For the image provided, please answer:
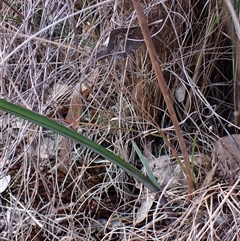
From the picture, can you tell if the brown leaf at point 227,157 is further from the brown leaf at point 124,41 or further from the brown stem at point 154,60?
the brown leaf at point 124,41

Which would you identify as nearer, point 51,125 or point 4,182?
point 51,125

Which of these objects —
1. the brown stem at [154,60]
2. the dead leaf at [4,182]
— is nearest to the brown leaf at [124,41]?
the brown stem at [154,60]

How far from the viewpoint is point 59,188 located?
1.01 meters

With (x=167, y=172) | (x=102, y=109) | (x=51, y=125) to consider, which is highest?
(x=51, y=125)

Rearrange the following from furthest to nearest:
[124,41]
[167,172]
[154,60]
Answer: [167,172] → [124,41] → [154,60]

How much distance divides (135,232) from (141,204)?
0.08 m

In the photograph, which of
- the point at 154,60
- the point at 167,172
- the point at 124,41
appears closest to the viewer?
the point at 154,60

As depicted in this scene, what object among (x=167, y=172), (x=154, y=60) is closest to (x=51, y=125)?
(x=154, y=60)

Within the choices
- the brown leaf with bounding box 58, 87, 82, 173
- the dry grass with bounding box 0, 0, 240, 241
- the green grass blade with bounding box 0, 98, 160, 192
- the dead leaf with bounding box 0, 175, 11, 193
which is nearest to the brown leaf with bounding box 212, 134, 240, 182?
the dry grass with bounding box 0, 0, 240, 241

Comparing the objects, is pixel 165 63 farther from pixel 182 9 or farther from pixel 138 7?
pixel 138 7

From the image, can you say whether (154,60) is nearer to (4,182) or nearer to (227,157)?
(227,157)

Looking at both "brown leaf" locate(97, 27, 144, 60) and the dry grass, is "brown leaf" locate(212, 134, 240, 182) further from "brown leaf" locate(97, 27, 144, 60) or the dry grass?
"brown leaf" locate(97, 27, 144, 60)

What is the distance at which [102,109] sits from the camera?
40.5 inches

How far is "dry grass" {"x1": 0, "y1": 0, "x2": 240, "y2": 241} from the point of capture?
942mm
